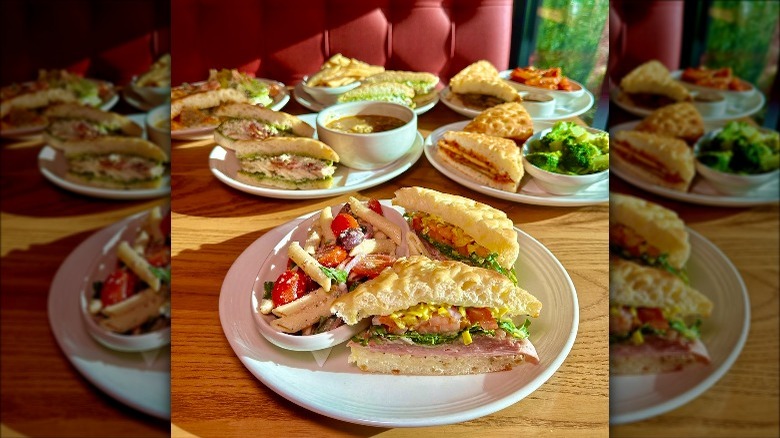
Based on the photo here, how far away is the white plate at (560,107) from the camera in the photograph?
1.05 m

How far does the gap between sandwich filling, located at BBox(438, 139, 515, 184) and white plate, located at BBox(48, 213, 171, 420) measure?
687 millimetres

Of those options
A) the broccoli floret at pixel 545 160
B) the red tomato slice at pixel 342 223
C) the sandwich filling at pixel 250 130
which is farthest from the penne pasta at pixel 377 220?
the broccoli floret at pixel 545 160

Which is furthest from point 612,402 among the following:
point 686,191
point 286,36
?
point 286,36

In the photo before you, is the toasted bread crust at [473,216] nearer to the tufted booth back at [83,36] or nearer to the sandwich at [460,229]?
the sandwich at [460,229]

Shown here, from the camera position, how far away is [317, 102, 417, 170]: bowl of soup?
1.11 metres

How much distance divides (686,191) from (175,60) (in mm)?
899

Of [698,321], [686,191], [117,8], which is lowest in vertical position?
[698,321]

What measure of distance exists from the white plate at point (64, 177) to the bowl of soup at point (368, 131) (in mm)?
609

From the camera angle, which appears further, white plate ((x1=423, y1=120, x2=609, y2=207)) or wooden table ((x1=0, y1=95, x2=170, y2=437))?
white plate ((x1=423, y1=120, x2=609, y2=207))

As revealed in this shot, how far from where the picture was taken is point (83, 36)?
50 centimetres

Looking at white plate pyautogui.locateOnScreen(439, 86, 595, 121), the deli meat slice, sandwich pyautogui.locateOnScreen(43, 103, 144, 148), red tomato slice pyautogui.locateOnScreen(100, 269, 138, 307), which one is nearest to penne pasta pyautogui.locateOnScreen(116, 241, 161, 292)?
red tomato slice pyautogui.locateOnScreen(100, 269, 138, 307)

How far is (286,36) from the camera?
3.76 feet

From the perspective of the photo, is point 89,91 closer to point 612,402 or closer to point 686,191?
point 686,191

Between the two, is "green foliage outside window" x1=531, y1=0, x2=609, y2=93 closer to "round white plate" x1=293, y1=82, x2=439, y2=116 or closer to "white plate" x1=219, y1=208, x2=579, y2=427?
"round white plate" x1=293, y1=82, x2=439, y2=116
